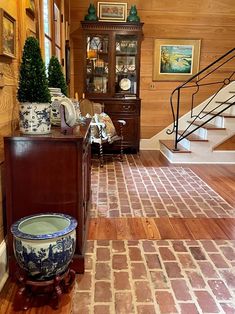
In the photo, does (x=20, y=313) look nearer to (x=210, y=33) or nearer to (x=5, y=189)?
(x=5, y=189)

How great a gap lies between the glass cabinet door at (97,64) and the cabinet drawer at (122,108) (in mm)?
329

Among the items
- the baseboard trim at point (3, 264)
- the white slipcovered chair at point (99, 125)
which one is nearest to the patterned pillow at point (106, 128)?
the white slipcovered chair at point (99, 125)

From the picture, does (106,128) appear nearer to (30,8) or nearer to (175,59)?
(175,59)

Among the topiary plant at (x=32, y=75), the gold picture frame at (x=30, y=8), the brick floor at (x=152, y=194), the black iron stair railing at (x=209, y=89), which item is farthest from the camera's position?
the black iron stair railing at (x=209, y=89)

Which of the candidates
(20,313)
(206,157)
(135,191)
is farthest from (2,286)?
(206,157)

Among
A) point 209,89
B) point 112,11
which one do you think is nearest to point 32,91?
point 112,11

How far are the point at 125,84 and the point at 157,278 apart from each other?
14.3 ft

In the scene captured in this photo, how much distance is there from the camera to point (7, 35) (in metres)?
1.97

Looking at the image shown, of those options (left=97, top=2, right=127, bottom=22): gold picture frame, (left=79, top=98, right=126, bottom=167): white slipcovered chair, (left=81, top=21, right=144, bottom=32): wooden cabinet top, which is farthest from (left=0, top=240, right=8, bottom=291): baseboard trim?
(left=97, top=2, right=127, bottom=22): gold picture frame

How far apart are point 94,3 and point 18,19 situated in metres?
4.05

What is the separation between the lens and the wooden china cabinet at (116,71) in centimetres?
→ 557

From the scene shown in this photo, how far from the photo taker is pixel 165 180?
4.31 metres

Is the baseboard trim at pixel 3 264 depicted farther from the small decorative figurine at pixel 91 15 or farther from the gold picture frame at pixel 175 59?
the gold picture frame at pixel 175 59

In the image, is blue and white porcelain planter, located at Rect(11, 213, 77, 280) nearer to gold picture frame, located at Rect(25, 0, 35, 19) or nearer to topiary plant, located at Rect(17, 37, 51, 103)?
topiary plant, located at Rect(17, 37, 51, 103)
